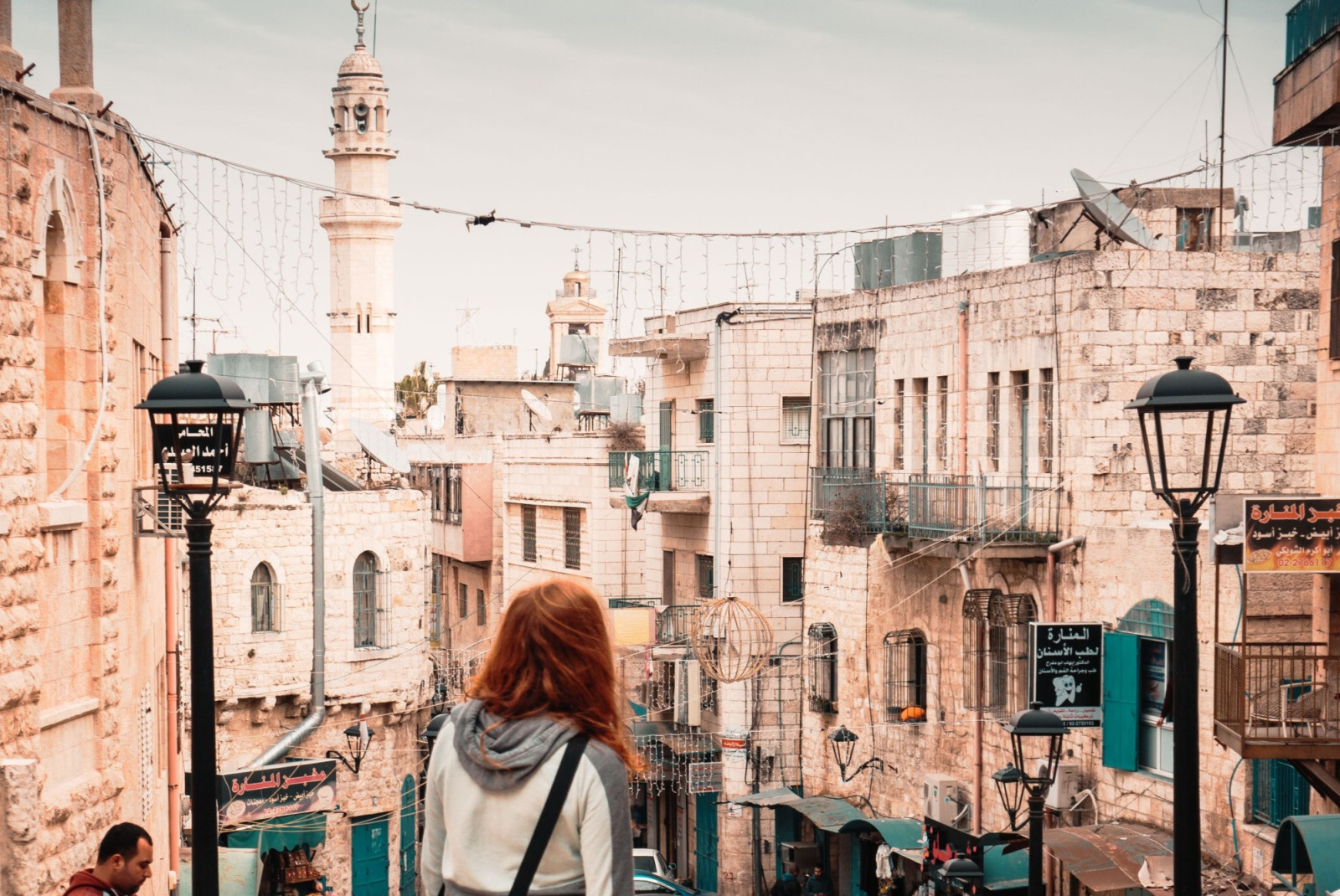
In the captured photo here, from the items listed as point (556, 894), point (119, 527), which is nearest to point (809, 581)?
point (119, 527)

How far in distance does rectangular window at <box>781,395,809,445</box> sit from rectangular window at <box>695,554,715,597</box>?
2.65 m

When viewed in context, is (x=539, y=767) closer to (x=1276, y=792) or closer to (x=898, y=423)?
(x=1276, y=792)

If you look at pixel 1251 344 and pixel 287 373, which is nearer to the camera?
pixel 1251 344

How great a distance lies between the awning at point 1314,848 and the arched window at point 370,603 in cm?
1805

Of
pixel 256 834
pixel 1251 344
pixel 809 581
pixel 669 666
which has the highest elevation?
pixel 1251 344

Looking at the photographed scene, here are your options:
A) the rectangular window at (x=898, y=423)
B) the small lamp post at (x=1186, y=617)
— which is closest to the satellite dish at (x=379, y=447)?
the rectangular window at (x=898, y=423)

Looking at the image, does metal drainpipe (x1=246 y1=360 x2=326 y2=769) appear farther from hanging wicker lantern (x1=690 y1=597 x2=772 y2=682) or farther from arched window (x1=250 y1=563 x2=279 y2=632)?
hanging wicker lantern (x1=690 y1=597 x2=772 y2=682)

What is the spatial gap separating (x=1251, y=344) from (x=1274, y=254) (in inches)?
42.0

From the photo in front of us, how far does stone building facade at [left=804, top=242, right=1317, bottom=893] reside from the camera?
18031 mm

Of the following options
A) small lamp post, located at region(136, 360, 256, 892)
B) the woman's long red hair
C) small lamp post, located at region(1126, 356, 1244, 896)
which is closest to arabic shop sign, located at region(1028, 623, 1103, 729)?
small lamp post, located at region(1126, 356, 1244, 896)

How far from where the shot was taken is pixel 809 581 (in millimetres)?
27031

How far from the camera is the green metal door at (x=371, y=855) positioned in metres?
28.8

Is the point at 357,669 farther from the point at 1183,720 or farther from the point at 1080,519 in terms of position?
the point at 1183,720

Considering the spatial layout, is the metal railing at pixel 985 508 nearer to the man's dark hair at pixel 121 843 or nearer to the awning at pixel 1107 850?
the awning at pixel 1107 850
